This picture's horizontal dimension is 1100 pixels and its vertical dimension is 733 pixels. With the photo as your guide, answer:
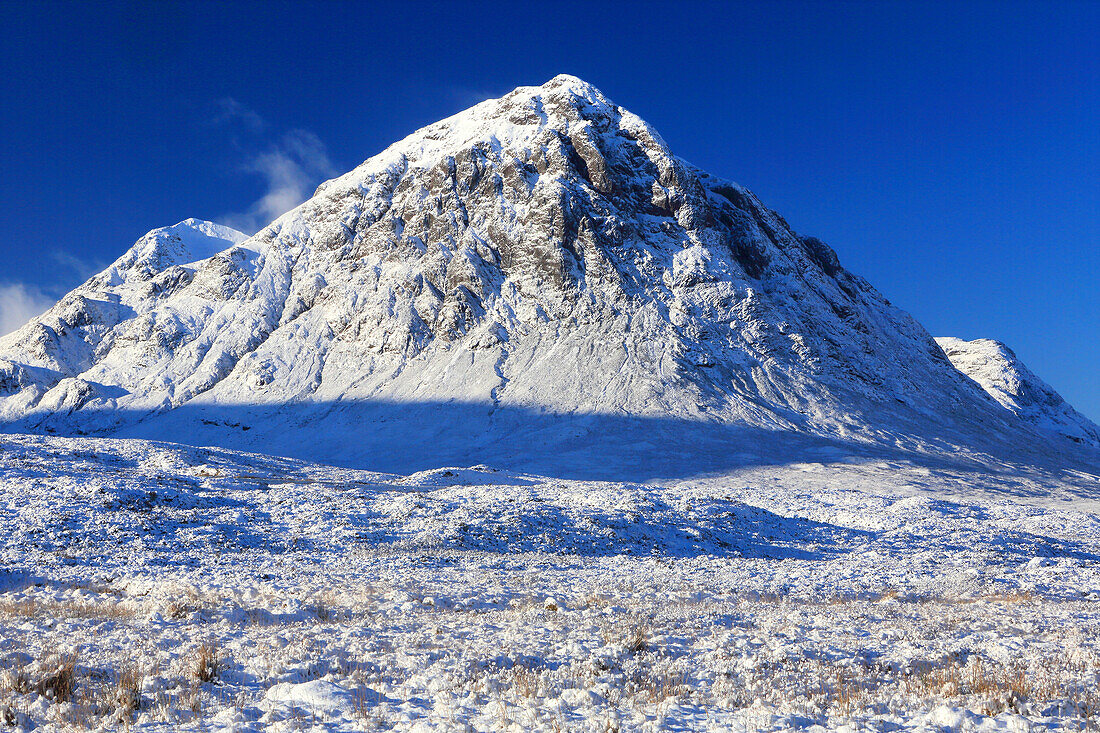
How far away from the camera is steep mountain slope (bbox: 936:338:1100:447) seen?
4931 inches

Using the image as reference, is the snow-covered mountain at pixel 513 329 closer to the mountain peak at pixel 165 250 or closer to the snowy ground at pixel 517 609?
the mountain peak at pixel 165 250

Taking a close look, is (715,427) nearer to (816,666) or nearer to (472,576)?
(472,576)

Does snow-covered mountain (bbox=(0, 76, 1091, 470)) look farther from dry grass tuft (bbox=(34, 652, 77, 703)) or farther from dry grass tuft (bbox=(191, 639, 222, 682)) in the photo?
dry grass tuft (bbox=(34, 652, 77, 703))

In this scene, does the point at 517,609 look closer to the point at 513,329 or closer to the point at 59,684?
the point at 59,684

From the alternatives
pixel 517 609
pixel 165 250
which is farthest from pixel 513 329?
pixel 165 250

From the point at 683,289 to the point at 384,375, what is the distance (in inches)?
1900

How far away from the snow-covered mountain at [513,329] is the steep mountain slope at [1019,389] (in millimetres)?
30944

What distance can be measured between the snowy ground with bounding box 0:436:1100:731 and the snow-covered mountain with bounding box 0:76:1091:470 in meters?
41.6

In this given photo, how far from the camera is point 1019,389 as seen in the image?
A: 140250 millimetres

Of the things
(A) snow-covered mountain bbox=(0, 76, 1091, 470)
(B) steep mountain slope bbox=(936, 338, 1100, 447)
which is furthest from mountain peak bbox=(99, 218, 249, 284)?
(B) steep mountain slope bbox=(936, 338, 1100, 447)

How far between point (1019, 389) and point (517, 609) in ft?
542

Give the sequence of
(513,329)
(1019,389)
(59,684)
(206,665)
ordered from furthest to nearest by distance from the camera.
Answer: (1019,389)
(513,329)
(206,665)
(59,684)

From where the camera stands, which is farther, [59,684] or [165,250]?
[165,250]

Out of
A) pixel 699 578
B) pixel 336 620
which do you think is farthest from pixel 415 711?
pixel 699 578
